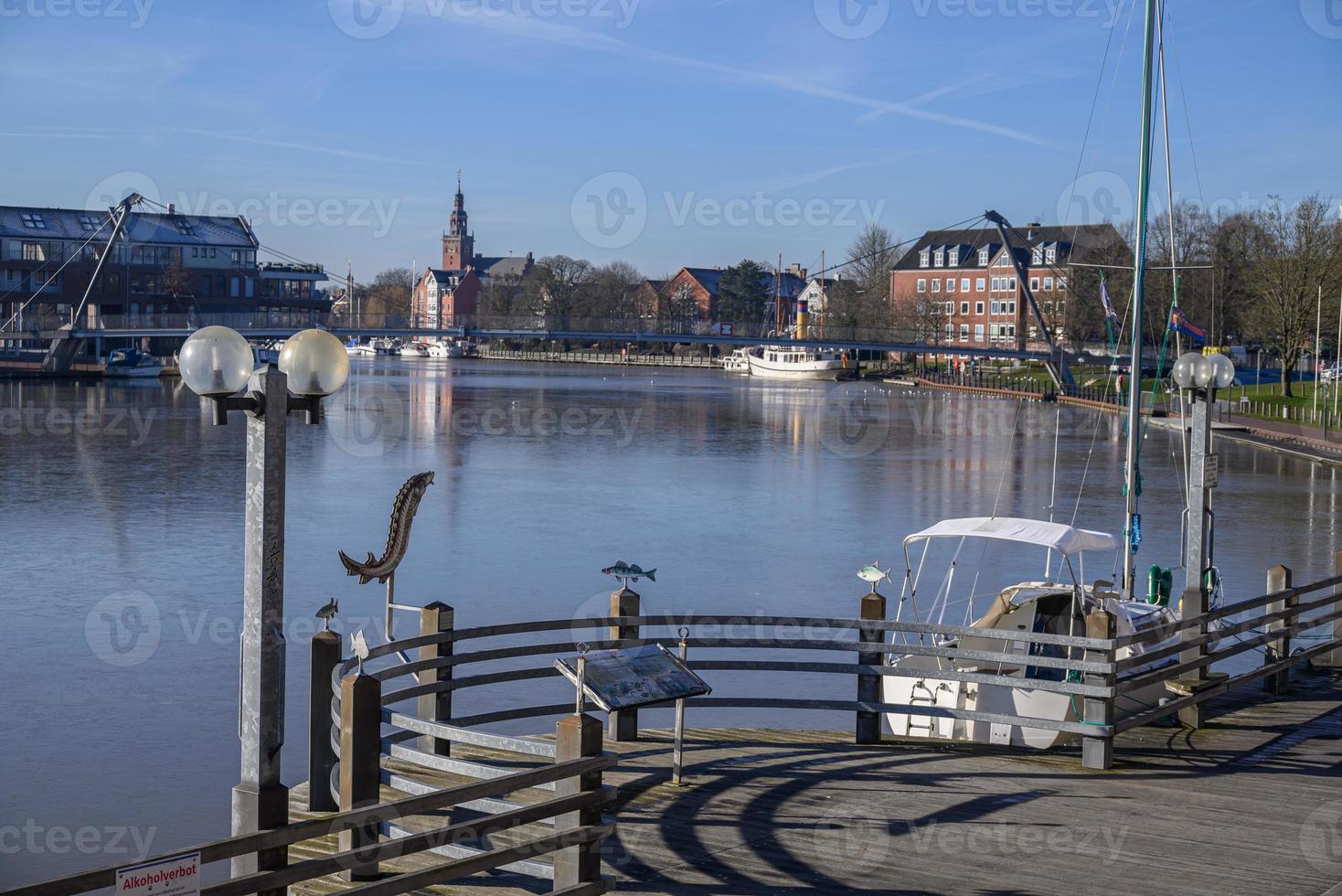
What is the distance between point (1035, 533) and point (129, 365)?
319 feet

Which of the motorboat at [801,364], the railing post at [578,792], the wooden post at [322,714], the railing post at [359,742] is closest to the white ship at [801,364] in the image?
the motorboat at [801,364]

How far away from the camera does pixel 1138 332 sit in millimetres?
21547

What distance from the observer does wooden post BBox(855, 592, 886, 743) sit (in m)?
11.2

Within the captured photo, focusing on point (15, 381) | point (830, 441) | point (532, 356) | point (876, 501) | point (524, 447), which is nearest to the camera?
point (876, 501)

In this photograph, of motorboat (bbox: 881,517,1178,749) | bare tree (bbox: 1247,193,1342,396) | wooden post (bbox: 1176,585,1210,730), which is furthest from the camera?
bare tree (bbox: 1247,193,1342,396)

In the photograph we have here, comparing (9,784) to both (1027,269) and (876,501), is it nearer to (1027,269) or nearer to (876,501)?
(876,501)

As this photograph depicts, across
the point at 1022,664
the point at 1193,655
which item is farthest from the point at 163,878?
the point at 1193,655

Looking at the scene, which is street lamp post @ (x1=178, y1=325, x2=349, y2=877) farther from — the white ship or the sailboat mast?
the white ship

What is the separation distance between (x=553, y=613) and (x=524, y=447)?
33.1 metres

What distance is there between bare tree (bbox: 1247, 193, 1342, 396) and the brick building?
4592 centimetres

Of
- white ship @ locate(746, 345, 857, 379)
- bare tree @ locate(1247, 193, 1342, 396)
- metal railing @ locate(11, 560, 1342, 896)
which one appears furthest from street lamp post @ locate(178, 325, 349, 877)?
white ship @ locate(746, 345, 857, 379)

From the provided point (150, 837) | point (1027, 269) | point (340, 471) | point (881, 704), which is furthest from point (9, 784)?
point (1027, 269)

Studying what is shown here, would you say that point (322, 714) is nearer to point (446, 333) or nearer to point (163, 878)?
point (163, 878)

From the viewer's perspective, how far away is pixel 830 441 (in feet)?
199
